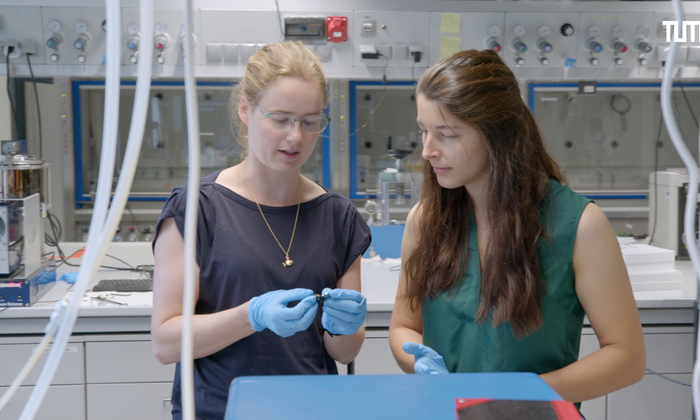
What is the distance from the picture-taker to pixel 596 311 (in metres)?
1.12

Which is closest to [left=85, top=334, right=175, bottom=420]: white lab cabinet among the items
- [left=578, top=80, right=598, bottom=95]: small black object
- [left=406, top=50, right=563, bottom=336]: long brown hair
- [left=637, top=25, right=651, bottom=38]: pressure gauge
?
[left=406, top=50, right=563, bottom=336]: long brown hair

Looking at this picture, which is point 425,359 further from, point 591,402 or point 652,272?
point 652,272

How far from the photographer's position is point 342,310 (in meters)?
1.19

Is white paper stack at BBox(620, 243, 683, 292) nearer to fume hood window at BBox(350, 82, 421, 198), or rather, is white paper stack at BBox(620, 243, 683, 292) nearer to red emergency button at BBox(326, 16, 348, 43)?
red emergency button at BBox(326, 16, 348, 43)

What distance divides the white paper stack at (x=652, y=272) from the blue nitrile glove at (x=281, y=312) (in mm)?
1740

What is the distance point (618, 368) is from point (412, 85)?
10.4 feet

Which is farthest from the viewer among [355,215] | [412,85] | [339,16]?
[412,85]

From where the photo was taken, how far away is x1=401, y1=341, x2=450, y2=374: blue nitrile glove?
112 centimetres

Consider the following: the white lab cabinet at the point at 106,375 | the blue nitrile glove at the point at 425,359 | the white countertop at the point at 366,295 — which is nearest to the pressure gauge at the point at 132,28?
the white countertop at the point at 366,295

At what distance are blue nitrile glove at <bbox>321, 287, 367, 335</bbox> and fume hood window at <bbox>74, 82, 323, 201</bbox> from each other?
9.85 feet

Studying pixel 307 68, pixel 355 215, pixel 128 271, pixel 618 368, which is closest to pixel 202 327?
pixel 355 215

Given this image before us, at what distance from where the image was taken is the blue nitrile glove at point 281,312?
3.51 feet

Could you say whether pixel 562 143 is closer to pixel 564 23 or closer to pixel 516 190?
pixel 564 23

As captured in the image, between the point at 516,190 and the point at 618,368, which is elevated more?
the point at 516,190
